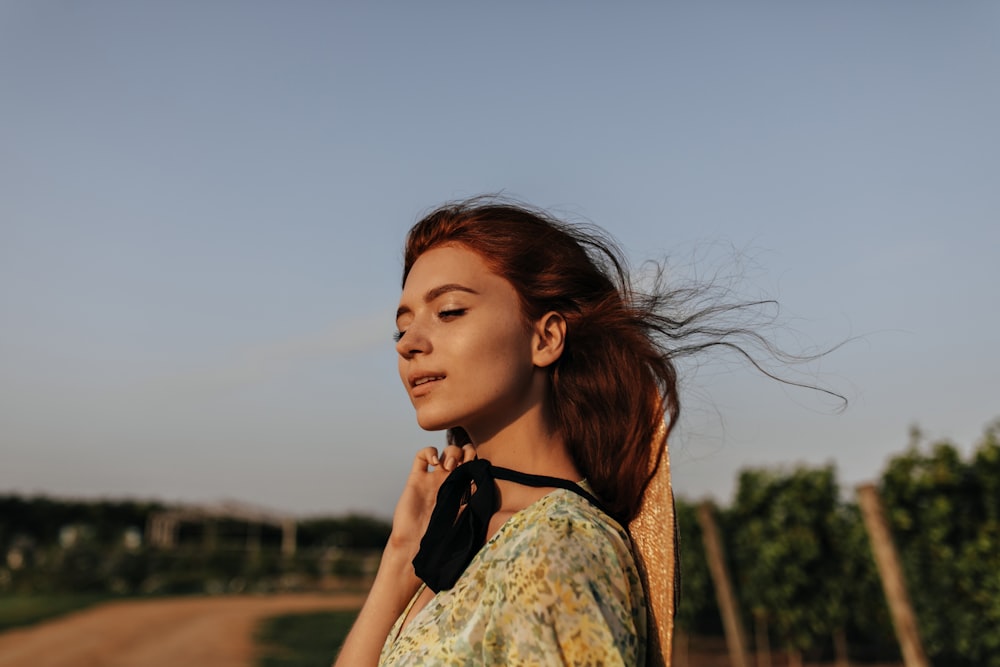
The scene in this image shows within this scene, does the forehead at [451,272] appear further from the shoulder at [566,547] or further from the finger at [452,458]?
the shoulder at [566,547]

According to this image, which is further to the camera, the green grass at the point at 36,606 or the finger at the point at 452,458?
the green grass at the point at 36,606

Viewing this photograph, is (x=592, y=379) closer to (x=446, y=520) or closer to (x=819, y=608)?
(x=446, y=520)

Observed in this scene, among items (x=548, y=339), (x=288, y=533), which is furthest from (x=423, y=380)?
(x=288, y=533)

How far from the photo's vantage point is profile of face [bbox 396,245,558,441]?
2.08 meters

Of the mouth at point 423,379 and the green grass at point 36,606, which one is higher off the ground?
the mouth at point 423,379

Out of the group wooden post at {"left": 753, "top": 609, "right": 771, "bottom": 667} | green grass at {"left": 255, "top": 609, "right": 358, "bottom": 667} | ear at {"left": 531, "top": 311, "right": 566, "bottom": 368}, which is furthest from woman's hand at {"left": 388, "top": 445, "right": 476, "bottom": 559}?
wooden post at {"left": 753, "top": 609, "right": 771, "bottom": 667}

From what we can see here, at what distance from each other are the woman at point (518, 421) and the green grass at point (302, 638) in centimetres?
1252

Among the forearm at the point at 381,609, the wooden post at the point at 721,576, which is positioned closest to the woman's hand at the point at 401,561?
the forearm at the point at 381,609

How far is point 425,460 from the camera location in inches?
93.3

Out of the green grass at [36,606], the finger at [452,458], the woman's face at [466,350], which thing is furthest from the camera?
the green grass at [36,606]

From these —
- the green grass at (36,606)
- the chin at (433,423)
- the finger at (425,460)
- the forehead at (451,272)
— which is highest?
the forehead at (451,272)

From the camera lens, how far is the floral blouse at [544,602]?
157cm

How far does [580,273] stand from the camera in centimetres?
232

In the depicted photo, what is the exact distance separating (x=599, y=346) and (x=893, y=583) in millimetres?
6741
